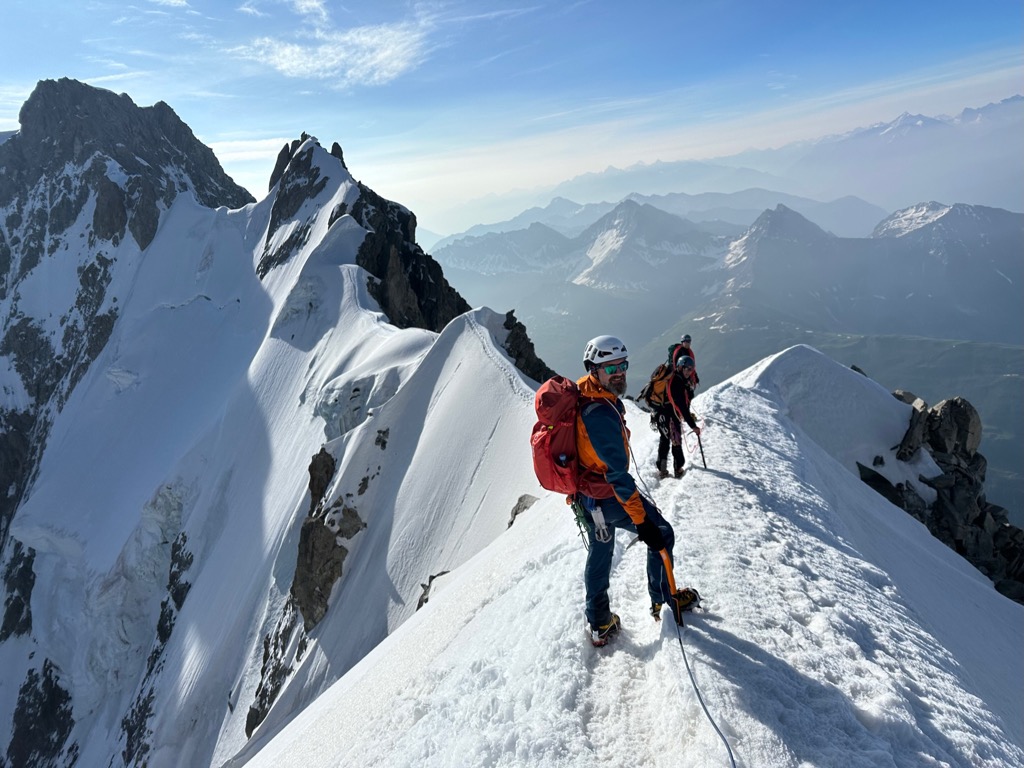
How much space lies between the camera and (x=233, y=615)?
Answer: 121ft

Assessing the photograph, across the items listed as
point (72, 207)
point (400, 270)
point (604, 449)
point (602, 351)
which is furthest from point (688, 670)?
point (72, 207)

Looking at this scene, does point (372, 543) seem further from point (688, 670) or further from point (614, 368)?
point (614, 368)

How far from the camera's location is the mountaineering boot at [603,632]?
22.7ft

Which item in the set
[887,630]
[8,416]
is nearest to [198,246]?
[8,416]

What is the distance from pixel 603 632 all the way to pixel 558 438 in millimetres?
2652

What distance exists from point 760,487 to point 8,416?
11450 centimetres

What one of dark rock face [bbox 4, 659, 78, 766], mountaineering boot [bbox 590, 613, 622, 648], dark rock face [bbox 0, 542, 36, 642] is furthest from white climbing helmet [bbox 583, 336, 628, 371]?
dark rock face [bbox 0, 542, 36, 642]

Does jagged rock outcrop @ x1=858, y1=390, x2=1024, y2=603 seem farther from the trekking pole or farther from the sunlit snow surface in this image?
the trekking pole

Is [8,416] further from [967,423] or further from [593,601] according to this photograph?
[967,423]

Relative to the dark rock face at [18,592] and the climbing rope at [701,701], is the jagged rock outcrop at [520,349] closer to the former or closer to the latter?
the climbing rope at [701,701]

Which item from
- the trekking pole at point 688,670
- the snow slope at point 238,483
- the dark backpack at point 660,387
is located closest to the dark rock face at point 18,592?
the snow slope at point 238,483

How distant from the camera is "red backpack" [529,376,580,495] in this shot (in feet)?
20.8

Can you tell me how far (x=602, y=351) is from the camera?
6.64 meters

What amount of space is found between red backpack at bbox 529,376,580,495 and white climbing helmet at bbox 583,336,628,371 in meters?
0.38
